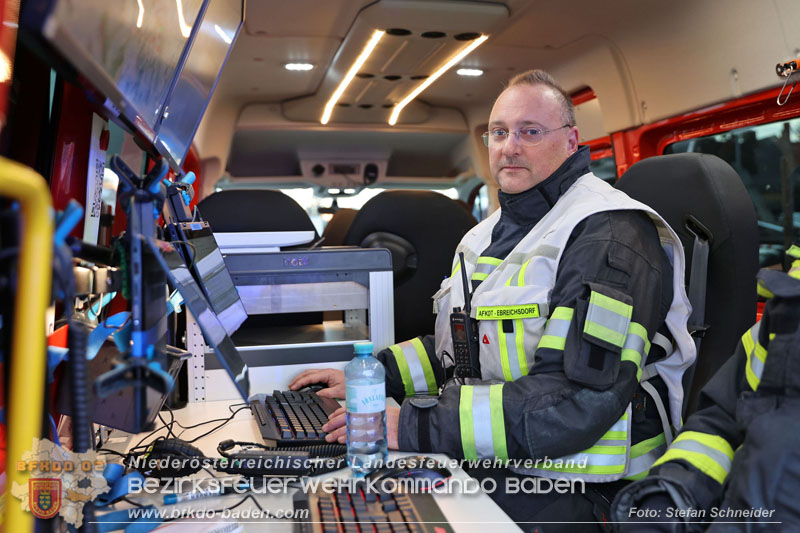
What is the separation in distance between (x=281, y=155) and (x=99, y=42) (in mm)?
8465

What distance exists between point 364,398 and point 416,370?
770mm

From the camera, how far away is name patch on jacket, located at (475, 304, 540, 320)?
165 centimetres

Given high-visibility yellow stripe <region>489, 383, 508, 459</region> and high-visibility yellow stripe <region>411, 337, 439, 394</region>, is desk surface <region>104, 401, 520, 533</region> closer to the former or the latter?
high-visibility yellow stripe <region>489, 383, 508, 459</region>

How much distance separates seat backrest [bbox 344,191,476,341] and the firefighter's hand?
143 centimetres

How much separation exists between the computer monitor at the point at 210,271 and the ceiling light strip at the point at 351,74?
12.9 ft

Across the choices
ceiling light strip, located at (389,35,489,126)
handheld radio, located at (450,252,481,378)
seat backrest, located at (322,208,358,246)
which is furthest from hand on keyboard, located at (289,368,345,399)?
ceiling light strip, located at (389,35,489,126)

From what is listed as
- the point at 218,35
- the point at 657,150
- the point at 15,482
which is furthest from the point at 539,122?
the point at 657,150

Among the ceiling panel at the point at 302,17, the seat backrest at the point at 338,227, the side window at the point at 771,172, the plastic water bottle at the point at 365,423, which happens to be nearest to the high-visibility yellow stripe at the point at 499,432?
the plastic water bottle at the point at 365,423

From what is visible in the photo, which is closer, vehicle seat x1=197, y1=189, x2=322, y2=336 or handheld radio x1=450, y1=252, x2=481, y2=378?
handheld radio x1=450, y1=252, x2=481, y2=378

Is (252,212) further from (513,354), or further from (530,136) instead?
(513,354)

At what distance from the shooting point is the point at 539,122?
2.01 meters

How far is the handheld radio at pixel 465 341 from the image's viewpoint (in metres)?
1.83

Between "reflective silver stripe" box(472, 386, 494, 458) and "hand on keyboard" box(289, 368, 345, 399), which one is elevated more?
"hand on keyboard" box(289, 368, 345, 399)

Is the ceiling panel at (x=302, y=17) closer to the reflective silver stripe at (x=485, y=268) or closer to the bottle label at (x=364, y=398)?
the reflective silver stripe at (x=485, y=268)
